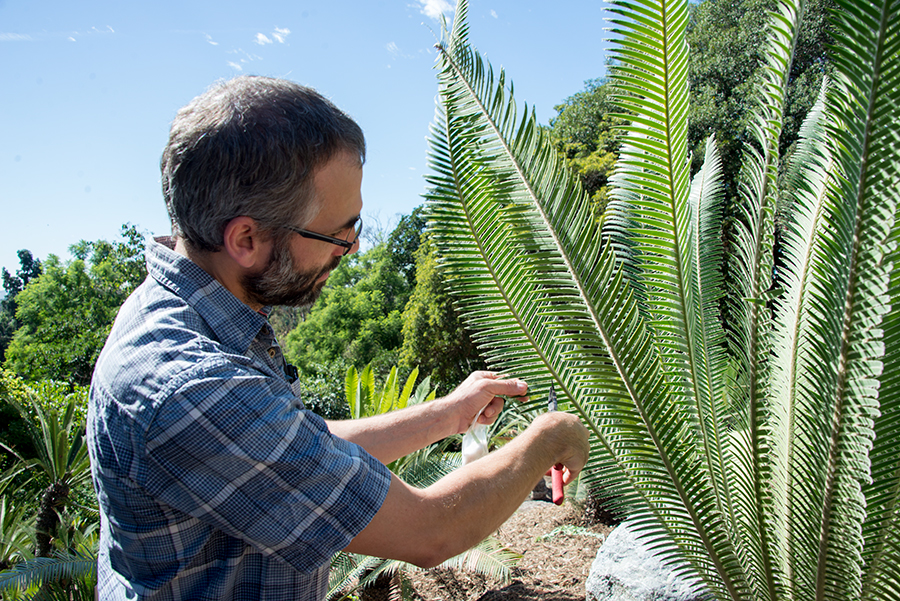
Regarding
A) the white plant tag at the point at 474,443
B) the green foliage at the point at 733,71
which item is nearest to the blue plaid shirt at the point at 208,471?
the white plant tag at the point at 474,443

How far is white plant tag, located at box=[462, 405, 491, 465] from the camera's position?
74.9 inches

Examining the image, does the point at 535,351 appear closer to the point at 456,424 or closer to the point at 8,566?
the point at 456,424

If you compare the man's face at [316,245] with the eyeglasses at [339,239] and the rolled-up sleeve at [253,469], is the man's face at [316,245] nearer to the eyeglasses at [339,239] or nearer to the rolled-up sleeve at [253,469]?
the eyeglasses at [339,239]

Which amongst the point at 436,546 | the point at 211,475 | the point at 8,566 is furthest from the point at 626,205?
the point at 8,566

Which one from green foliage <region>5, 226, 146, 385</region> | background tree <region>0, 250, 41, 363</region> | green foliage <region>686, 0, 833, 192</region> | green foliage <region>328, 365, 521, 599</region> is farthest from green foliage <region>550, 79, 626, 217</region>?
background tree <region>0, 250, 41, 363</region>

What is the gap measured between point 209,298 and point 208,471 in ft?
1.31

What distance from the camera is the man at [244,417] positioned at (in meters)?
1.01

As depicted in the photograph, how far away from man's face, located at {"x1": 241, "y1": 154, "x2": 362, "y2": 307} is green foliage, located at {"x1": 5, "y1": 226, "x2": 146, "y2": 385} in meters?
24.5

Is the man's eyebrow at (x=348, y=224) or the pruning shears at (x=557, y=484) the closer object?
the man's eyebrow at (x=348, y=224)

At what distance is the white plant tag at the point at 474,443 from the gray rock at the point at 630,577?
1.61 metres

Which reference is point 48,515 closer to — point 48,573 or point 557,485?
point 48,573

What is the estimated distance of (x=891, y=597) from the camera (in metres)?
2.34

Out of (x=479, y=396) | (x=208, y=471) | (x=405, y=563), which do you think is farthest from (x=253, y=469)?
(x=405, y=563)

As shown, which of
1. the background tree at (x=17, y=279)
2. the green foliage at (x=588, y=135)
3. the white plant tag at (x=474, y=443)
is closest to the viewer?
the white plant tag at (x=474, y=443)
